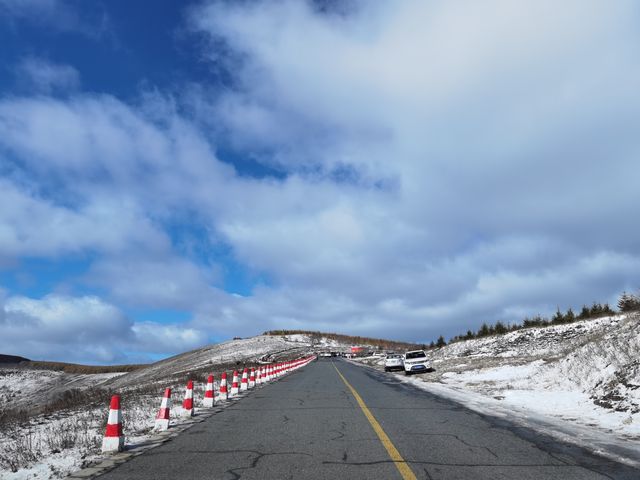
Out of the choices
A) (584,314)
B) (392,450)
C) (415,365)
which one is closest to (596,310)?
(584,314)

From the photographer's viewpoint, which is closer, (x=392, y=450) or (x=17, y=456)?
(x=392, y=450)

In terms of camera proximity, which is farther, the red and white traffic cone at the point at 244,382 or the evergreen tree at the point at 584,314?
the evergreen tree at the point at 584,314

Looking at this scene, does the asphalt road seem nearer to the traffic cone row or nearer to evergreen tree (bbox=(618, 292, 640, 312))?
the traffic cone row

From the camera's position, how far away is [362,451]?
7621 millimetres

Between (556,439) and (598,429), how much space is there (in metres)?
2.04

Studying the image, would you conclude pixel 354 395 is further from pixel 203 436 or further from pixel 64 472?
pixel 64 472

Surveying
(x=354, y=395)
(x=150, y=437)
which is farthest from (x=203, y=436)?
(x=354, y=395)

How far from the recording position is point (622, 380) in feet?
44.2

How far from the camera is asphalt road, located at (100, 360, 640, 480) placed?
6.27 m

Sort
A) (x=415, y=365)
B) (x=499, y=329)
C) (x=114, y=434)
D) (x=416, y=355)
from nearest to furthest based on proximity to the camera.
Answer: (x=114, y=434)
(x=415, y=365)
(x=416, y=355)
(x=499, y=329)

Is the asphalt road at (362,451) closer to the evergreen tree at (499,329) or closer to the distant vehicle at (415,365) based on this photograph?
the distant vehicle at (415,365)

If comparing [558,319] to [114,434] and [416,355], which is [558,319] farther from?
[114,434]

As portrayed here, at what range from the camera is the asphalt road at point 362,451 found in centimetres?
627

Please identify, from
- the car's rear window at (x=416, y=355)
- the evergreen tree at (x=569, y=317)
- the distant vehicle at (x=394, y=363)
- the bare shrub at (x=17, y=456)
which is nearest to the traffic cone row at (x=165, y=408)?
the bare shrub at (x=17, y=456)
